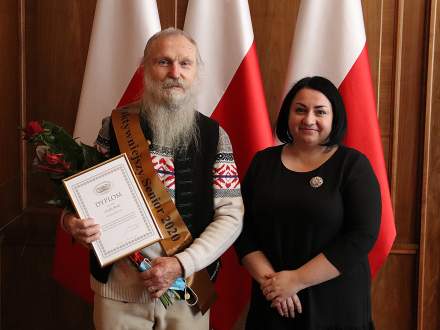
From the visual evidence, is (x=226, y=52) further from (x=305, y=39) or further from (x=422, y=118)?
(x=422, y=118)

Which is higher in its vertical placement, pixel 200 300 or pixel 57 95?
pixel 57 95

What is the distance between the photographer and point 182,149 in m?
1.47

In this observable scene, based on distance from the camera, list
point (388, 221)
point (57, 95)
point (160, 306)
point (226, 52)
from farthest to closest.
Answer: point (57, 95), point (226, 52), point (388, 221), point (160, 306)

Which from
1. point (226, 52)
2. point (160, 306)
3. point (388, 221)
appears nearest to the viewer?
point (160, 306)

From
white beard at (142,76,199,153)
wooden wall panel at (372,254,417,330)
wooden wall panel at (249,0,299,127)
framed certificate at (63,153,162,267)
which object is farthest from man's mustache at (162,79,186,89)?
wooden wall panel at (372,254,417,330)

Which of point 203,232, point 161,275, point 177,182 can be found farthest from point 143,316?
point 177,182

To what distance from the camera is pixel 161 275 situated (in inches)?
52.4

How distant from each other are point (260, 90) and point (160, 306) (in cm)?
93

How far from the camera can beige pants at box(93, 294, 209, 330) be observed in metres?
1.43

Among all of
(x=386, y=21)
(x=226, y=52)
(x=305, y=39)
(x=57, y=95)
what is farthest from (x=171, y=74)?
(x=386, y=21)

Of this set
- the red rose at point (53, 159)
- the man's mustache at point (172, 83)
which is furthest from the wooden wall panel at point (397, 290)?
the red rose at point (53, 159)

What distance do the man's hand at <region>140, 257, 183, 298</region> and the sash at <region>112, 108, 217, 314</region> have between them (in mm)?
49

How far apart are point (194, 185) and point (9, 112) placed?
1185 mm

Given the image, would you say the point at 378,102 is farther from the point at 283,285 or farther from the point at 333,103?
the point at 283,285
